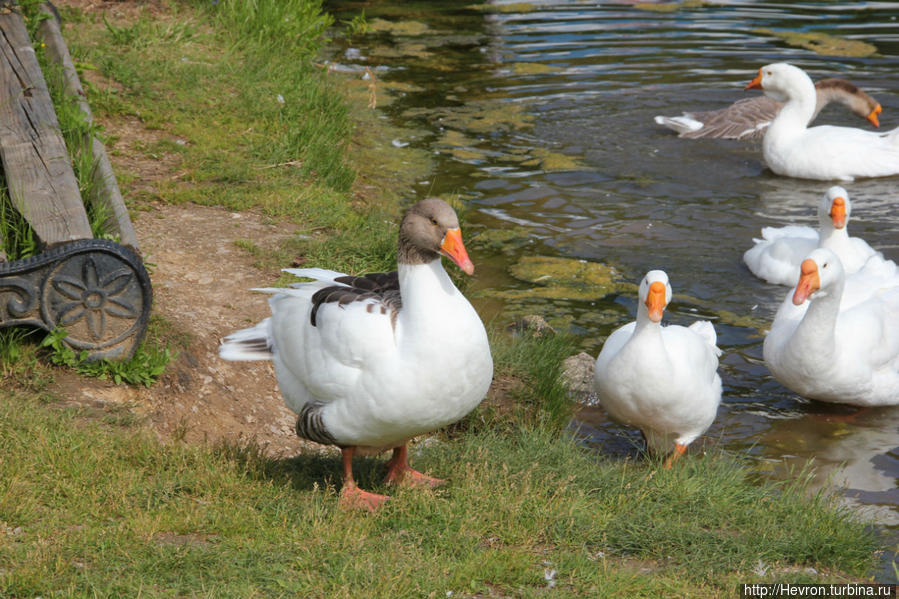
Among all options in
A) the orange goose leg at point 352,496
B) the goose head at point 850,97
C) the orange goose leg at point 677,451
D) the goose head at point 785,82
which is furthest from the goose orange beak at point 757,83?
the orange goose leg at point 352,496

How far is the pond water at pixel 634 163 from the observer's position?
20.4 ft

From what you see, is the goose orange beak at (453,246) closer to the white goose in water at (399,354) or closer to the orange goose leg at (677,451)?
the white goose in water at (399,354)

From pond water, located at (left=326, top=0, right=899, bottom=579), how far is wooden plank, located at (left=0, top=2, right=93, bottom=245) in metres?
3.01

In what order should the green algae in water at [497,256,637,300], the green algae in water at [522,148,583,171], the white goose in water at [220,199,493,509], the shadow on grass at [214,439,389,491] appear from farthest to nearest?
the green algae in water at [522,148,583,171] → the green algae in water at [497,256,637,300] → the shadow on grass at [214,439,389,491] → the white goose in water at [220,199,493,509]

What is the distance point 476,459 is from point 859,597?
5.76 feet

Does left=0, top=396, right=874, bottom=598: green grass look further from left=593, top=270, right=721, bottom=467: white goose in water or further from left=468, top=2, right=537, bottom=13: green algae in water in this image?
left=468, top=2, right=537, bottom=13: green algae in water

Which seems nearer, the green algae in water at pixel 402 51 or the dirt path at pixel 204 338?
the dirt path at pixel 204 338

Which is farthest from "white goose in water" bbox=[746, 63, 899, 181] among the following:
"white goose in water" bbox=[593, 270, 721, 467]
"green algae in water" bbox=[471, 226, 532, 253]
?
"white goose in water" bbox=[593, 270, 721, 467]

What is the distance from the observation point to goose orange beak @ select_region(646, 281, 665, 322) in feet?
17.2

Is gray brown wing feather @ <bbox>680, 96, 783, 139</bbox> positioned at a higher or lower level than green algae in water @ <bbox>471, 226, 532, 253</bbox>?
higher

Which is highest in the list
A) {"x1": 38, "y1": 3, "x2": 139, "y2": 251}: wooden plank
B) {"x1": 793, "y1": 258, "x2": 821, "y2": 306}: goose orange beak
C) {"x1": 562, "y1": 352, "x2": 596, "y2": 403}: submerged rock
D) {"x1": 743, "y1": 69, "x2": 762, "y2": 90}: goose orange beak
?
{"x1": 38, "y1": 3, "x2": 139, "y2": 251}: wooden plank

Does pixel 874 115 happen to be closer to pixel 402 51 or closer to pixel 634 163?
pixel 634 163

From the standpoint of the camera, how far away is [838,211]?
7113mm

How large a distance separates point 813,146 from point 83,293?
7.46m
